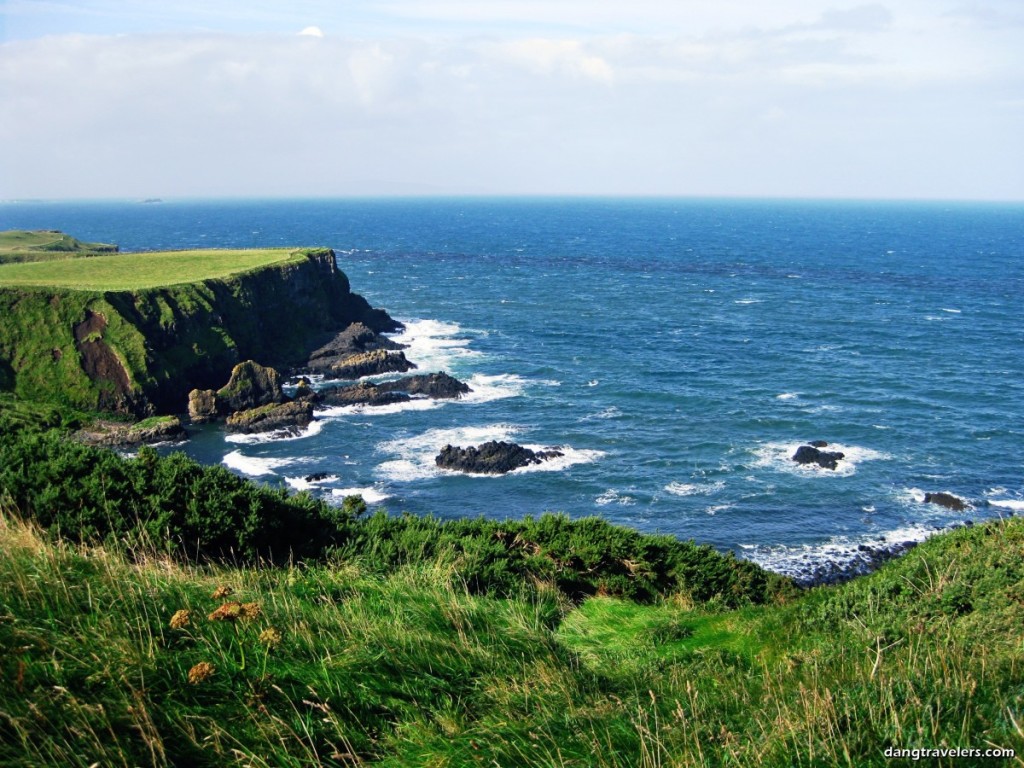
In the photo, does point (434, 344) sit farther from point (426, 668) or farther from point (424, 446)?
point (426, 668)

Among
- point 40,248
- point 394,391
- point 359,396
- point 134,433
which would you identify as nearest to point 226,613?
point 134,433

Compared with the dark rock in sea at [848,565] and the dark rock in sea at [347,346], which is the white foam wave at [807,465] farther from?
the dark rock in sea at [347,346]

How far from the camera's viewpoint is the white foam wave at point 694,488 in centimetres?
4441

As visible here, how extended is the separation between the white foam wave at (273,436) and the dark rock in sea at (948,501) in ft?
124

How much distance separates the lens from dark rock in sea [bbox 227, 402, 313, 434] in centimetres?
5450

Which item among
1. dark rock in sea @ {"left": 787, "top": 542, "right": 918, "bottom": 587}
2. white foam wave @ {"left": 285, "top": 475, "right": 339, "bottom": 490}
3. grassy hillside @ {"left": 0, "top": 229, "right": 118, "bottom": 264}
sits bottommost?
dark rock in sea @ {"left": 787, "top": 542, "right": 918, "bottom": 587}

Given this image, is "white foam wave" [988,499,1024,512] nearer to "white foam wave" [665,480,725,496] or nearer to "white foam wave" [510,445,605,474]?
"white foam wave" [665,480,725,496]

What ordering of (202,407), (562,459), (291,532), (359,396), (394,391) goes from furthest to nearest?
(394,391) < (359,396) < (202,407) < (562,459) < (291,532)

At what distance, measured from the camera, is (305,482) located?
45.5m

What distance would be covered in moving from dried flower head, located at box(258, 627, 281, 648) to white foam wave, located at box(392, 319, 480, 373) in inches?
2422

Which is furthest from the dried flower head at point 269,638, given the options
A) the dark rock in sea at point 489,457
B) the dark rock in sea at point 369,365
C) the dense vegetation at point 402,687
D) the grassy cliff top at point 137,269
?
the grassy cliff top at point 137,269

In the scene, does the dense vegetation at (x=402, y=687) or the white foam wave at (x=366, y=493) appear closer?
the dense vegetation at (x=402, y=687)

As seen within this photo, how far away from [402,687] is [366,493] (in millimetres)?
37391

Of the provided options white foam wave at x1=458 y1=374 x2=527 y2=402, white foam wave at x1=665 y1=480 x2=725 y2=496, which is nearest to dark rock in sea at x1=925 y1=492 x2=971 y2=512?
white foam wave at x1=665 y1=480 x2=725 y2=496
